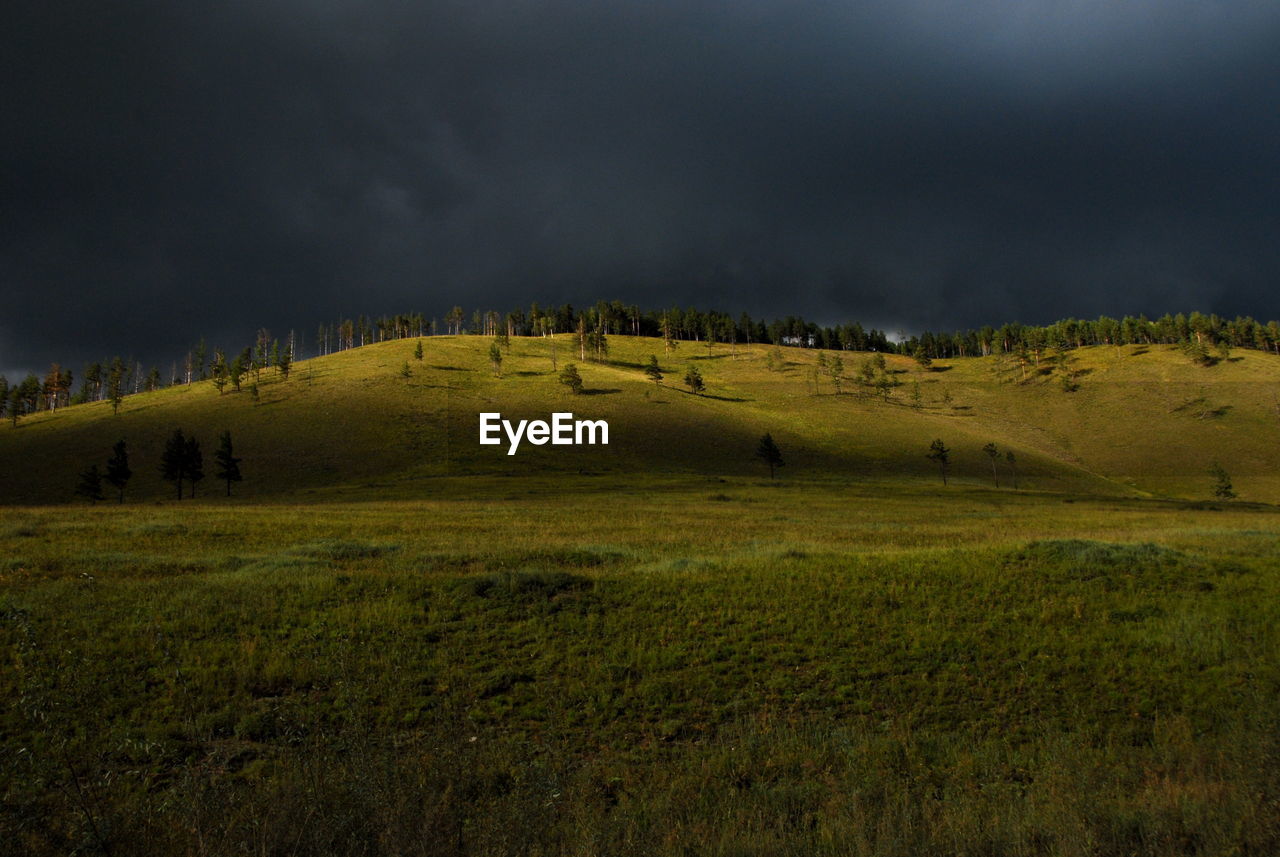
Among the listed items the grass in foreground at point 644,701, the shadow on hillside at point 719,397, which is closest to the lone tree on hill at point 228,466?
the grass in foreground at point 644,701

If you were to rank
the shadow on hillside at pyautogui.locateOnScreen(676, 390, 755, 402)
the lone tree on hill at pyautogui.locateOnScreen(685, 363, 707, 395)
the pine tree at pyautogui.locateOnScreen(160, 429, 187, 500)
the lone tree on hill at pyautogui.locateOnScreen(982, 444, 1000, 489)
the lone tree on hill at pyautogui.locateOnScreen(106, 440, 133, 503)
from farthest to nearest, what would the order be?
the lone tree on hill at pyautogui.locateOnScreen(685, 363, 707, 395), the shadow on hillside at pyautogui.locateOnScreen(676, 390, 755, 402), the lone tree on hill at pyautogui.locateOnScreen(982, 444, 1000, 489), the pine tree at pyautogui.locateOnScreen(160, 429, 187, 500), the lone tree on hill at pyautogui.locateOnScreen(106, 440, 133, 503)

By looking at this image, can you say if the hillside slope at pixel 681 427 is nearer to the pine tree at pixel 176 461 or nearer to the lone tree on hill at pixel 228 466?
the lone tree on hill at pixel 228 466

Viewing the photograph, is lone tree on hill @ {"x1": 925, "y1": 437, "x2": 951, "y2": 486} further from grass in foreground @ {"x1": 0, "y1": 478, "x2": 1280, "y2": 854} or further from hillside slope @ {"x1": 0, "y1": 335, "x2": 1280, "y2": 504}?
grass in foreground @ {"x1": 0, "y1": 478, "x2": 1280, "y2": 854}

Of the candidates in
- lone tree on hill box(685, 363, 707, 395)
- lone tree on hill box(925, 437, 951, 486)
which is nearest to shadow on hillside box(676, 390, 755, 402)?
lone tree on hill box(685, 363, 707, 395)

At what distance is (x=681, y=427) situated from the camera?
365ft

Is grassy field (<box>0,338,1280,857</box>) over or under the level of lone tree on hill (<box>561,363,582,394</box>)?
under

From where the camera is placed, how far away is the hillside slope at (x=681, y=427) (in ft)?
290

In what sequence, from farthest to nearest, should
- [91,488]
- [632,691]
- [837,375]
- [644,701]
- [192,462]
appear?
1. [837,375]
2. [192,462]
3. [91,488]
4. [632,691]
5. [644,701]

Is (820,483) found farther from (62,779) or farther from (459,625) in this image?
(62,779)

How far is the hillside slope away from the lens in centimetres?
8844

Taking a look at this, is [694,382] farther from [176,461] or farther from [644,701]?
[644,701]

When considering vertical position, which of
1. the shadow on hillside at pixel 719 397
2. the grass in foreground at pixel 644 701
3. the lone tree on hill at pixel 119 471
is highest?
the shadow on hillside at pixel 719 397

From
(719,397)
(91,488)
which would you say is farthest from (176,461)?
(719,397)

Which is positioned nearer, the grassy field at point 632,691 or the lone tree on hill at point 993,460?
the grassy field at point 632,691
